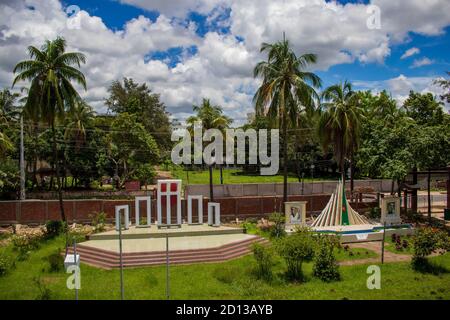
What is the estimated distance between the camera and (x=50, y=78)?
2655cm

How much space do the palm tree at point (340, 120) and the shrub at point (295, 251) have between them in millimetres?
14614

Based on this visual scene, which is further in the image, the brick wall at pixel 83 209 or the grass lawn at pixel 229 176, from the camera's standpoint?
the grass lawn at pixel 229 176

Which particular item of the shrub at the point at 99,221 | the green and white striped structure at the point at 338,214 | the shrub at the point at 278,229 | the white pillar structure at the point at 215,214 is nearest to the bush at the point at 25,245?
the shrub at the point at 99,221

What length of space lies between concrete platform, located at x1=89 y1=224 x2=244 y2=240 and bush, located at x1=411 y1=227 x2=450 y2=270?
1139cm

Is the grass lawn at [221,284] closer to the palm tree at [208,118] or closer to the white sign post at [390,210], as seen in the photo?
the white sign post at [390,210]

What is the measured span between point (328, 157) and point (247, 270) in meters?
59.7

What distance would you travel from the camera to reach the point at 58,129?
5131 cm

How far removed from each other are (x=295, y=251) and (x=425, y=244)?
706 cm

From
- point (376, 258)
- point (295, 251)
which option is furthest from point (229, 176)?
point (295, 251)

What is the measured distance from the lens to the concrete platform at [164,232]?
26.9 meters

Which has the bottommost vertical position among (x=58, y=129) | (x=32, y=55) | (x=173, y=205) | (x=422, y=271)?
(x=422, y=271)

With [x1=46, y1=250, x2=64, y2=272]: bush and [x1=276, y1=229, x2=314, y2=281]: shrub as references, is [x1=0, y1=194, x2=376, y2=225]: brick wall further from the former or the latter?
[x1=276, y1=229, x2=314, y2=281]: shrub

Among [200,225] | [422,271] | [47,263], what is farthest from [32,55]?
[422,271]
